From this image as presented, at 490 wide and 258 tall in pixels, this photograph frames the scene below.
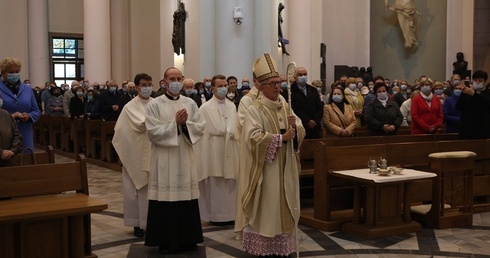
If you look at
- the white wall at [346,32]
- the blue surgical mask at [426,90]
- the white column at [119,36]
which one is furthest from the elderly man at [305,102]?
the white column at [119,36]

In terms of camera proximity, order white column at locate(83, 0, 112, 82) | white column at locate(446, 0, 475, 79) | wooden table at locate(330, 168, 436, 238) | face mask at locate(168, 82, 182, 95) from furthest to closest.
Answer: white column at locate(446, 0, 475, 79) < white column at locate(83, 0, 112, 82) < wooden table at locate(330, 168, 436, 238) < face mask at locate(168, 82, 182, 95)

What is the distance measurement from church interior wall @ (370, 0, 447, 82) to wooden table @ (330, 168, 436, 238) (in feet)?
60.6

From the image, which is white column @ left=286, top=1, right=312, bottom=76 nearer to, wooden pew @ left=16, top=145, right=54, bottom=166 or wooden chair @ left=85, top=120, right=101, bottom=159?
wooden chair @ left=85, top=120, right=101, bottom=159

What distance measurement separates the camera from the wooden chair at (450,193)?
26.3 feet

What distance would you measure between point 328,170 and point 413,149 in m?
1.61

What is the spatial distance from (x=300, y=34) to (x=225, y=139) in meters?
11.3

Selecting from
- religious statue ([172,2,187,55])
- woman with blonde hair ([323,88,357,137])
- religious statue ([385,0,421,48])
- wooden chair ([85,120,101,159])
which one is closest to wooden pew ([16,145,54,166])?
woman with blonde hair ([323,88,357,137])

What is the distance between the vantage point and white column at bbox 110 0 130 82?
1009 inches

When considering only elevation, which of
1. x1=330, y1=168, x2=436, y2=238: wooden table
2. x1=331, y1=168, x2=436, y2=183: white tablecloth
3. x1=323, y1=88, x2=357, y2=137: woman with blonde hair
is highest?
x1=323, y1=88, x2=357, y2=137: woman with blonde hair

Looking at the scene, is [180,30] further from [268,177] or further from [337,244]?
[268,177]

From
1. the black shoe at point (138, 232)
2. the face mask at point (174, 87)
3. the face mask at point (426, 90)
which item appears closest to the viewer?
the face mask at point (174, 87)

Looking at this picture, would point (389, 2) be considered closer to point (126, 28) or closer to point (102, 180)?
point (126, 28)

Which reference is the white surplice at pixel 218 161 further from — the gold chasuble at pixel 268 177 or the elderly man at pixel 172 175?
the gold chasuble at pixel 268 177

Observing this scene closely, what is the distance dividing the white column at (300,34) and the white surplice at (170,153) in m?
12.6
